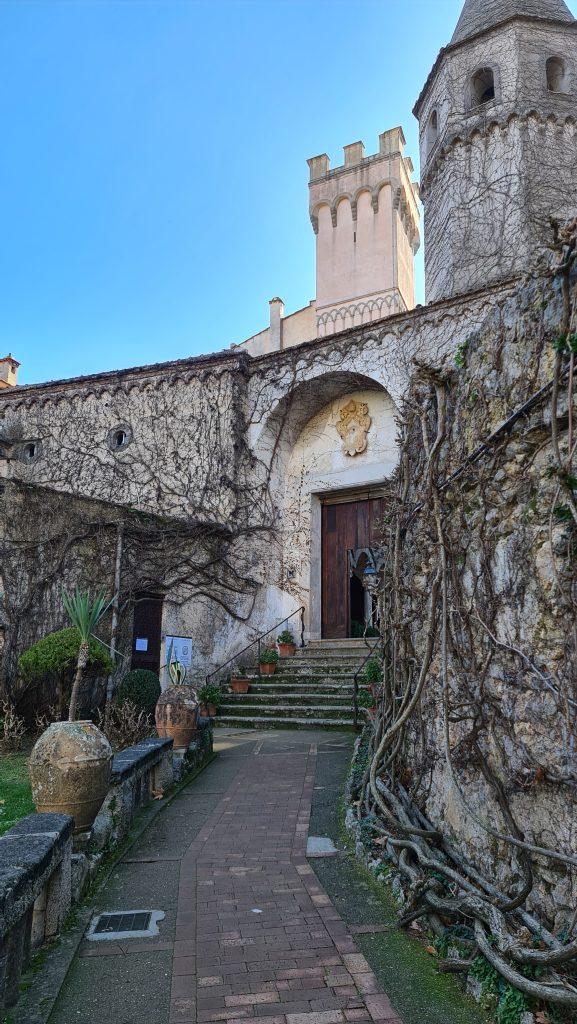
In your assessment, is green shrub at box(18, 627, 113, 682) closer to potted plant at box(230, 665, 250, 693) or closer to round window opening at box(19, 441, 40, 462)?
potted plant at box(230, 665, 250, 693)

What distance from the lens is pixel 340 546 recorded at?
1419 cm

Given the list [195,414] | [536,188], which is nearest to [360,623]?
[195,414]

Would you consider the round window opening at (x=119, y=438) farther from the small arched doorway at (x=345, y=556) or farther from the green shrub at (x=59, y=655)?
the green shrub at (x=59, y=655)

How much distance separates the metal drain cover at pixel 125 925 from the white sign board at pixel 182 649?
7864mm

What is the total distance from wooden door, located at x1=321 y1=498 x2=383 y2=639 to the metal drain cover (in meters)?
10.2

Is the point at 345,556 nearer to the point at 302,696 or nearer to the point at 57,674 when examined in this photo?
the point at 302,696

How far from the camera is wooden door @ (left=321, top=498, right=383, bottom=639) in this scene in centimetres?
1385

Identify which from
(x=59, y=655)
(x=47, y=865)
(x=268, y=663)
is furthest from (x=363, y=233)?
(x=47, y=865)

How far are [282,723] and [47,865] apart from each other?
6831 millimetres

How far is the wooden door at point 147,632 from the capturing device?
11648mm

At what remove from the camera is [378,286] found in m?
21.4

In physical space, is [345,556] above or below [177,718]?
above

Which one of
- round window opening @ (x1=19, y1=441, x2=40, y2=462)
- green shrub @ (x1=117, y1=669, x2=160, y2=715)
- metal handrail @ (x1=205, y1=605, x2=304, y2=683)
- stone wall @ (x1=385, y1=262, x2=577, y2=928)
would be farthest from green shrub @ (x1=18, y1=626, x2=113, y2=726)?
round window opening @ (x1=19, y1=441, x2=40, y2=462)

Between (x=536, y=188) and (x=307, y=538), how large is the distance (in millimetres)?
7703
